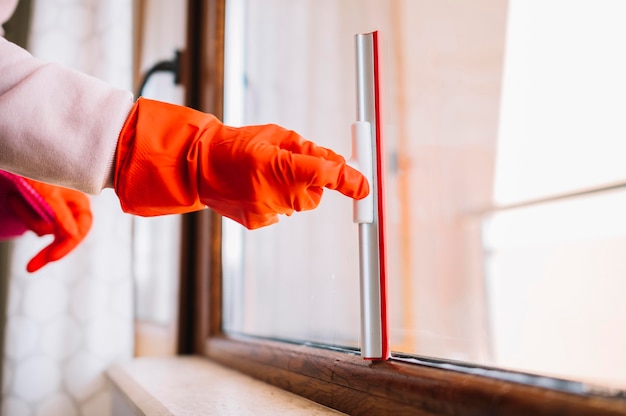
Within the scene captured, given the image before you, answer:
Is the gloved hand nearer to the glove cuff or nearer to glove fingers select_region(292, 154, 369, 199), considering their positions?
the glove cuff

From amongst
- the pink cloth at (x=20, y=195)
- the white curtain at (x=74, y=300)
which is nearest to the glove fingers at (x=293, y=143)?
the pink cloth at (x=20, y=195)

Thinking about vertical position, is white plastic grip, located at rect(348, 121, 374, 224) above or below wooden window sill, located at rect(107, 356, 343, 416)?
above

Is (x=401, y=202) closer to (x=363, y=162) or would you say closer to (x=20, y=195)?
(x=363, y=162)

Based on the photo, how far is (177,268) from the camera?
121cm

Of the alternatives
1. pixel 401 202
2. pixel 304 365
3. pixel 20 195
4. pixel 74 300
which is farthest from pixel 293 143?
pixel 74 300

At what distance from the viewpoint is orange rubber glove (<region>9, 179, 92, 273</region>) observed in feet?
2.29

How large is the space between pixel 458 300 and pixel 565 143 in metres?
0.49

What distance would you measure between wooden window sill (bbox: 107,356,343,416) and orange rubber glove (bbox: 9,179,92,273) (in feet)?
0.80

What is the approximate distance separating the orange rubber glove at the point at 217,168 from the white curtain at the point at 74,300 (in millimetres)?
764

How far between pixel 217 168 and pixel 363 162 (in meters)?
0.18

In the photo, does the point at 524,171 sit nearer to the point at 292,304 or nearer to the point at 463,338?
the point at 463,338

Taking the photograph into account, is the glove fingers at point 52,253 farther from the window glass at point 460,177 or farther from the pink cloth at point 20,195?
the window glass at point 460,177

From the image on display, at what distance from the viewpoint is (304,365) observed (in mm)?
683

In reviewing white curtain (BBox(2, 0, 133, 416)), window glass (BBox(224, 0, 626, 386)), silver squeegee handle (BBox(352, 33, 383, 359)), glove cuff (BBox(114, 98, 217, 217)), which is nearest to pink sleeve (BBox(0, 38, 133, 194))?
glove cuff (BBox(114, 98, 217, 217))
